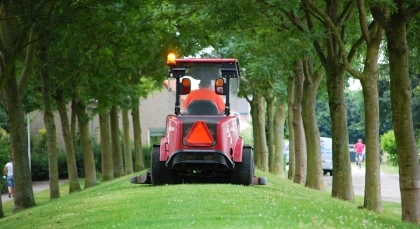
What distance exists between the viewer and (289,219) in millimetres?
12281

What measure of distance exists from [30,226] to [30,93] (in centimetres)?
2042

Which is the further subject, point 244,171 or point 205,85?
point 205,85

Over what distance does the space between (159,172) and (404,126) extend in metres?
6.77

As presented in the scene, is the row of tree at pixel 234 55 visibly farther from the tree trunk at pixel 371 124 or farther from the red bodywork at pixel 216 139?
the red bodywork at pixel 216 139

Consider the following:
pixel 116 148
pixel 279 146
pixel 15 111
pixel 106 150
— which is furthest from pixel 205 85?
pixel 116 148

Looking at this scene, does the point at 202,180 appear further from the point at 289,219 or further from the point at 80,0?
the point at 289,219

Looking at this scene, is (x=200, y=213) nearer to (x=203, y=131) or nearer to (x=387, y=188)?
(x=203, y=131)

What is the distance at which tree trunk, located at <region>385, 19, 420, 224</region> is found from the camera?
54.6ft

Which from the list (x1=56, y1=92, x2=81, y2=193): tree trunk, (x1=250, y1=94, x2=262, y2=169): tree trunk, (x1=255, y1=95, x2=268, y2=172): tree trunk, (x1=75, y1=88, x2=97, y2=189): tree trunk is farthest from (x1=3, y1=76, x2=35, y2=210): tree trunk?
(x1=250, y1=94, x2=262, y2=169): tree trunk

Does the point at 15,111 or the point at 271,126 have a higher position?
the point at 15,111

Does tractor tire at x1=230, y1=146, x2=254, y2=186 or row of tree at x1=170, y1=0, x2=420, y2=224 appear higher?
row of tree at x1=170, y1=0, x2=420, y2=224

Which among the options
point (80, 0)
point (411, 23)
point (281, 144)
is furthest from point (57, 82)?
point (411, 23)

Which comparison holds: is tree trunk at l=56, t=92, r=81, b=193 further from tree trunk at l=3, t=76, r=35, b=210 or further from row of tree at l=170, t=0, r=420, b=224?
tree trunk at l=3, t=76, r=35, b=210

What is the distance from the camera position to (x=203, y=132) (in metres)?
20.9
